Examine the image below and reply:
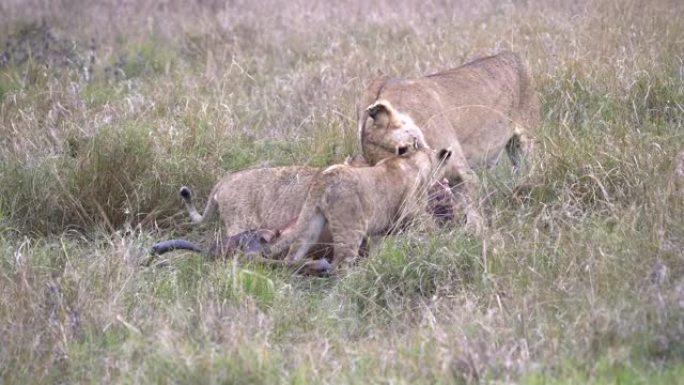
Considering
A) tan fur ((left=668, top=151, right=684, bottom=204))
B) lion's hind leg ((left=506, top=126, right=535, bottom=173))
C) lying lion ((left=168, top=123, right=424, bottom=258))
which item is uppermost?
tan fur ((left=668, top=151, right=684, bottom=204))

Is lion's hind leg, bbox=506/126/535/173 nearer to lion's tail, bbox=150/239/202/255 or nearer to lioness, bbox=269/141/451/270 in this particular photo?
lioness, bbox=269/141/451/270

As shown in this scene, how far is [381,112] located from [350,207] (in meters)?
0.88

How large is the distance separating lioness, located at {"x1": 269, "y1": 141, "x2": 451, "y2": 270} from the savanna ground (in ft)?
0.58

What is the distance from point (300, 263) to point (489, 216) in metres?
1.20

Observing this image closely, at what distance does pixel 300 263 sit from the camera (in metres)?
6.41

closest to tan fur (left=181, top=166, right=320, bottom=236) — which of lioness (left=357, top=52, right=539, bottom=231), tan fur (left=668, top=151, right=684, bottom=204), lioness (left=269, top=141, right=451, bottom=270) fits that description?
lioness (left=269, top=141, right=451, bottom=270)

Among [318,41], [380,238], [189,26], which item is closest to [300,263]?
[380,238]

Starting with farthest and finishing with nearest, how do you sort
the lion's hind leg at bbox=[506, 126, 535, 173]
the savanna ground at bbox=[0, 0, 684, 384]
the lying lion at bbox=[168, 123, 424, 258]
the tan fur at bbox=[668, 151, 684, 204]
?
the lion's hind leg at bbox=[506, 126, 535, 173] < the lying lion at bbox=[168, 123, 424, 258] < the tan fur at bbox=[668, 151, 684, 204] < the savanna ground at bbox=[0, 0, 684, 384]

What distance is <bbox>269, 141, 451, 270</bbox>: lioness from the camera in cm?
644

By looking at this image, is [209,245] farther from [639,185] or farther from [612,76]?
[612,76]

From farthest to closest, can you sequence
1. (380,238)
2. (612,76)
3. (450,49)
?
(450,49) → (612,76) → (380,238)

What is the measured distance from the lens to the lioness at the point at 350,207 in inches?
253

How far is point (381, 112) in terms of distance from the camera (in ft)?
23.3

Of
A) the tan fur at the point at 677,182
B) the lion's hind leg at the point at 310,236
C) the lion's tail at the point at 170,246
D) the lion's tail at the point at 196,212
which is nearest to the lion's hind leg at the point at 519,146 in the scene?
the tan fur at the point at 677,182
